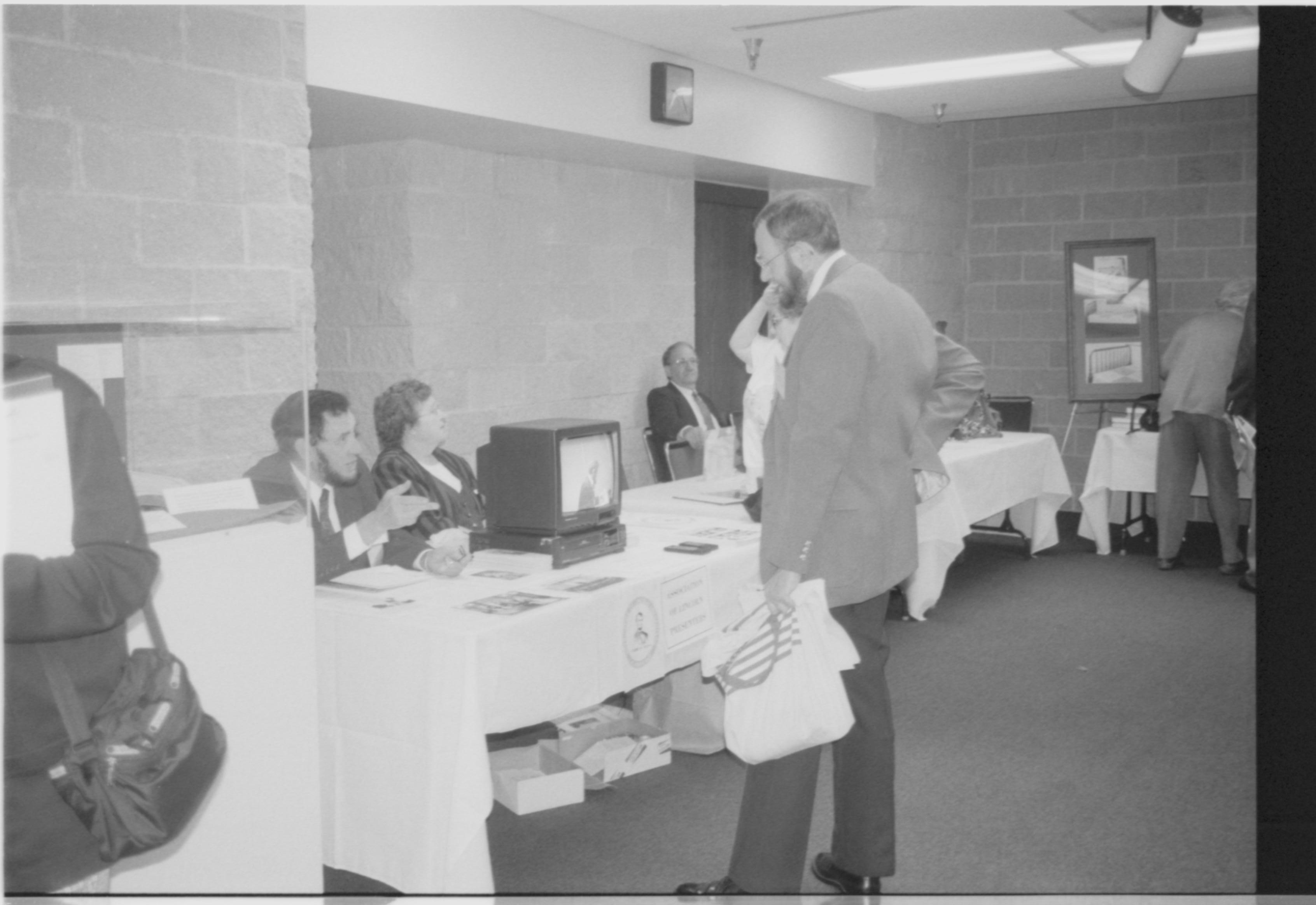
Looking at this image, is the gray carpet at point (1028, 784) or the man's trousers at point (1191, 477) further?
the man's trousers at point (1191, 477)

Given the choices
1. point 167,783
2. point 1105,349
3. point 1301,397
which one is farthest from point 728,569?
point 1105,349

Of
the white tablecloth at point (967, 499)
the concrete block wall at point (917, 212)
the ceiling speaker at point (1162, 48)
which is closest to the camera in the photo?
the white tablecloth at point (967, 499)

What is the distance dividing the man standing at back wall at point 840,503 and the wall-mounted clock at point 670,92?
90.8 inches

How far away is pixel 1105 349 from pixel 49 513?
6.55 meters

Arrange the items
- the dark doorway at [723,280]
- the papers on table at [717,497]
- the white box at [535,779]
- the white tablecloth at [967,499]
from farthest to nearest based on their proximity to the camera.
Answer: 1. the dark doorway at [723,280]
2. the white tablecloth at [967,499]
3. the papers on table at [717,497]
4. the white box at [535,779]

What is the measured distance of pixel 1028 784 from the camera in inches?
128

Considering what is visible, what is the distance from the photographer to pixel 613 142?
4.68 metres

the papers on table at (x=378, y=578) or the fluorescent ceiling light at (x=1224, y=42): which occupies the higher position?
the fluorescent ceiling light at (x=1224, y=42)

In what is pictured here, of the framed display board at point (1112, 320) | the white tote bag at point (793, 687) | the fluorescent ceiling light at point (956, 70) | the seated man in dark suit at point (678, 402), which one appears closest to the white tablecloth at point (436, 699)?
the white tote bag at point (793, 687)

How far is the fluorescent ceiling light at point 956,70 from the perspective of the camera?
5.22 metres

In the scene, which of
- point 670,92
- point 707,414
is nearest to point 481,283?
point 670,92

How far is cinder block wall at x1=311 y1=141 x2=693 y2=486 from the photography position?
468 cm

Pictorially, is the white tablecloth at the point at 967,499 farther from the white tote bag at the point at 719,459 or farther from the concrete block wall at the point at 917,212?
the concrete block wall at the point at 917,212

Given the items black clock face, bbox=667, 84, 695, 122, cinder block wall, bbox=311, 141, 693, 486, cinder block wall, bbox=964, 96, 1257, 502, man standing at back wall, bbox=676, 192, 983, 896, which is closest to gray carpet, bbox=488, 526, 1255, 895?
man standing at back wall, bbox=676, 192, 983, 896
